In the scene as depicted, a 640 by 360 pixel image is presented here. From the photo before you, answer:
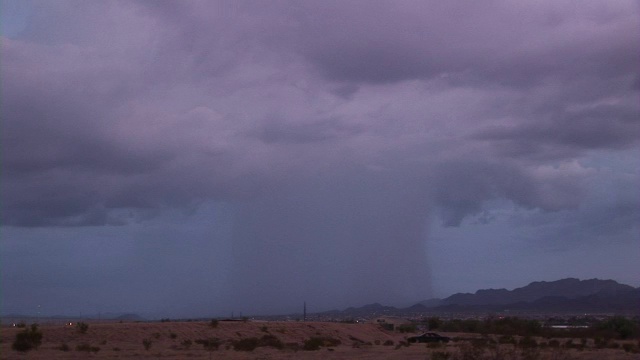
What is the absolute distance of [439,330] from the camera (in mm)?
120750

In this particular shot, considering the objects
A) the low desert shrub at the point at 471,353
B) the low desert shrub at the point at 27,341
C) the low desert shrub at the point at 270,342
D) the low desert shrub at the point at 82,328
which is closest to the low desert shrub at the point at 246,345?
the low desert shrub at the point at 270,342

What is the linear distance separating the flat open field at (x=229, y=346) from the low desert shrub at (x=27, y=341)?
652 mm

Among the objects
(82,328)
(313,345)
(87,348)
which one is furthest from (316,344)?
(87,348)

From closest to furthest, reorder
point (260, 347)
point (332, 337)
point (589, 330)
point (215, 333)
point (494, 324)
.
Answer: point (260, 347), point (215, 333), point (332, 337), point (589, 330), point (494, 324)

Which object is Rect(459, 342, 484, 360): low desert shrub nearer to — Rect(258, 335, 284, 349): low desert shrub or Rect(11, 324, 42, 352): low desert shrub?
Rect(258, 335, 284, 349): low desert shrub

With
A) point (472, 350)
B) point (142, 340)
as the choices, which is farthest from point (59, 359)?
point (472, 350)

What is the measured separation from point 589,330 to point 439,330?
73.3 feet

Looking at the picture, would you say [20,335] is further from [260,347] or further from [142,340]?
[260,347]

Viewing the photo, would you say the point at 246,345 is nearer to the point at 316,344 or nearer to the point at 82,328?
the point at 316,344

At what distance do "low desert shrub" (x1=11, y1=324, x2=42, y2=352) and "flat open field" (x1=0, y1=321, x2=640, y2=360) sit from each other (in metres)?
0.65

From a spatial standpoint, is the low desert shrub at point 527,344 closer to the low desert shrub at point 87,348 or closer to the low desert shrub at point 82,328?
the low desert shrub at point 87,348

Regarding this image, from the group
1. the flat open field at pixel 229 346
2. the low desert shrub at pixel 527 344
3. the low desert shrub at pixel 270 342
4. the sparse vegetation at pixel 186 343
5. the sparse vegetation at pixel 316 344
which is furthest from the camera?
the low desert shrub at pixel 270 342

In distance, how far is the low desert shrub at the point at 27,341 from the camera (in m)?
61.7

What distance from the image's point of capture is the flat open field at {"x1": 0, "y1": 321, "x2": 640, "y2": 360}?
5878 cm
